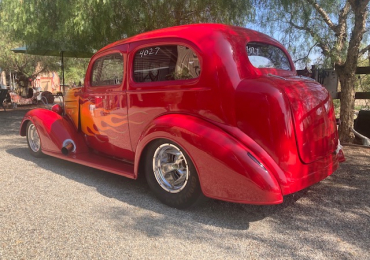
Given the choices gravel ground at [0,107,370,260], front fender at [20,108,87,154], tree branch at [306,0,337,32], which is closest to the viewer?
gravel ground at [0,107,370,260]

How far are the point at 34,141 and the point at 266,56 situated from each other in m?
4.21

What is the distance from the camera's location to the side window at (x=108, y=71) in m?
4.09

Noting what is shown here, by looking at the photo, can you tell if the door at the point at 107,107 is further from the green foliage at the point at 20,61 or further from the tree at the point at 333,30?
the green foliage at the point at 20,61

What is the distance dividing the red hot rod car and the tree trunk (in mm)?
3171

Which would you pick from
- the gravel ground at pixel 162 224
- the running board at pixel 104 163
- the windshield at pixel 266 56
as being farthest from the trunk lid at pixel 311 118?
the running board at pixel 104 163

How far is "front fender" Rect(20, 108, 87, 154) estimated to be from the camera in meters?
4.67

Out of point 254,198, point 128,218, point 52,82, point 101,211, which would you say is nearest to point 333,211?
point 254,198

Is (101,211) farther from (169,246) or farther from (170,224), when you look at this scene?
(169,246)

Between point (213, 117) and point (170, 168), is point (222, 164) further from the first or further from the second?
point (170, 168)

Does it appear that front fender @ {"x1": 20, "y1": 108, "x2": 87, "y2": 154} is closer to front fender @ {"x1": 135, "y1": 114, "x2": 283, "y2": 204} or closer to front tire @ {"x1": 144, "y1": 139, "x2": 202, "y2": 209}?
front tire @ {"x1": 144, "y1": 139, "x2": 202, "y2": 209}

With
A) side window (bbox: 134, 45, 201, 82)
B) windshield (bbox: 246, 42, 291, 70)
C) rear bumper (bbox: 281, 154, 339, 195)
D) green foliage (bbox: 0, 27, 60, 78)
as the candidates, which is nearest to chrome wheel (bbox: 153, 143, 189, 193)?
side window (bbox: 134, 45, 201, 82)

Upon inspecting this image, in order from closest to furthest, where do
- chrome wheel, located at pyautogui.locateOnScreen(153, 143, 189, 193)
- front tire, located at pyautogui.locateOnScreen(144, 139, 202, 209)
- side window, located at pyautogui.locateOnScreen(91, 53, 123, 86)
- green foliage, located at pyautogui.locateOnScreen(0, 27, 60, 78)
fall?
front tire, located at pyautogui.locateOnScreen(144, 139, 202, 209), chrome wheel, located at pyautogui.locateOnScreen(153, 143, 189, 193), side window, located at pyautogui.locateOnScreen(91, 53, 123, 86), green foliage, located at pyautogui.locateOnScreen(0, 27, 60, 78)

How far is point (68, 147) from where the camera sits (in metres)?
4.55

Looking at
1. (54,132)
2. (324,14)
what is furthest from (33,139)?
(324,14)
